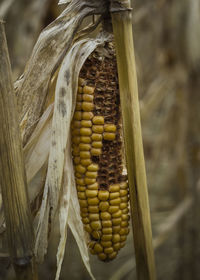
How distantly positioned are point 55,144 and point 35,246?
0.96 feet

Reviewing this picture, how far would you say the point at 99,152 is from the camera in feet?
3.16

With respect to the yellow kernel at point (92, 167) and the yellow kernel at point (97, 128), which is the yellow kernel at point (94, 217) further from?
the yellow kernel at point (97, 128)

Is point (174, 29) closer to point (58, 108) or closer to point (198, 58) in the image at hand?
point (198, 58)

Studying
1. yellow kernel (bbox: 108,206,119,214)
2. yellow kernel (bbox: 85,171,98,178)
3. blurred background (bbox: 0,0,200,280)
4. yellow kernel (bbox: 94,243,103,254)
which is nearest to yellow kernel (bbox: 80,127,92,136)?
yellow kernel (bbox: 85,171,98,178)

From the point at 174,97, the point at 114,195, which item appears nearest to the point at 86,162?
the point at 114,195

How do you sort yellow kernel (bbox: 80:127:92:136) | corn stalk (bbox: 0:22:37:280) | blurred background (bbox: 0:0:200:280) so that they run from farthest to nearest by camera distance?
1. blurred background (bbox: 0:0:200:280)
2. yellow kernel (bbox: 80:127:92:136)
3. corn stalk (bbox: 0:22:37:280)

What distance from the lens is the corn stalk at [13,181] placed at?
0.81 metres

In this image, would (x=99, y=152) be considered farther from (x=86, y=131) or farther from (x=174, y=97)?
(x=174, y=97)

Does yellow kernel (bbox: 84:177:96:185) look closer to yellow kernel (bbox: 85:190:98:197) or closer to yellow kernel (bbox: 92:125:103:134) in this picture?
yellow kernel (bbox: 85:190:98:197)

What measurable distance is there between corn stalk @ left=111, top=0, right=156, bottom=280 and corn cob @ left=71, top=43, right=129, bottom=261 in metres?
0.06

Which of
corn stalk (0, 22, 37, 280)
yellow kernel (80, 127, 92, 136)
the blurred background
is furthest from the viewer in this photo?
the blurred background

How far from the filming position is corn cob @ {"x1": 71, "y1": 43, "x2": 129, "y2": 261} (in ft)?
3.15

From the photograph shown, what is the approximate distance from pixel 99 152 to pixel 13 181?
249mm

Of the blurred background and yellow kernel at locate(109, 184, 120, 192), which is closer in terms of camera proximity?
yellow kernel at locate(109, 184, 120, 192)
